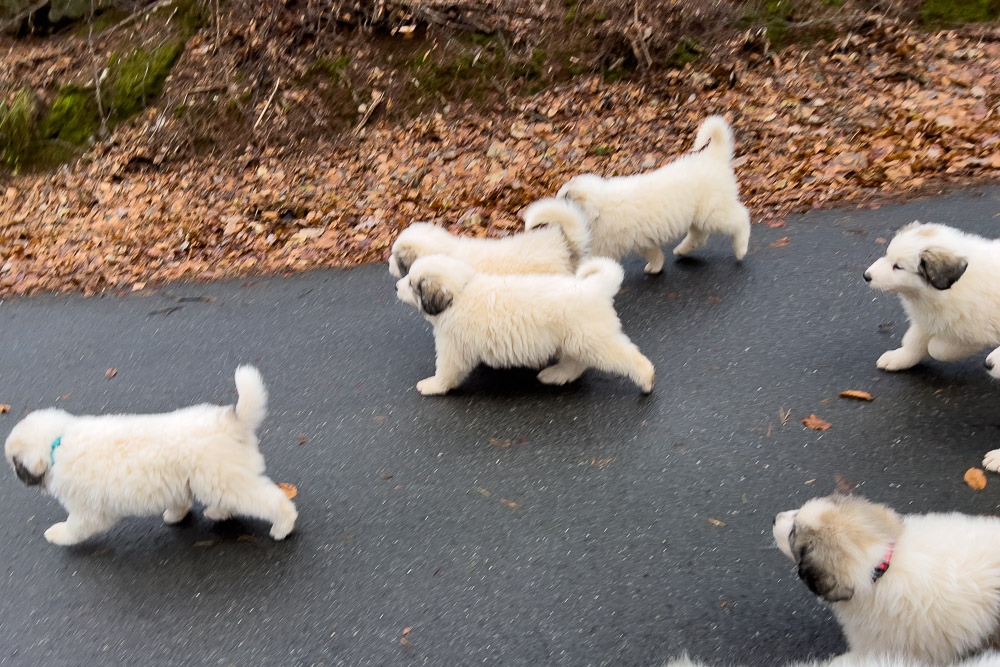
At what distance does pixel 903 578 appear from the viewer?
247cm

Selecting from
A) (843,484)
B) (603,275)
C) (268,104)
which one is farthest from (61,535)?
(268,104)

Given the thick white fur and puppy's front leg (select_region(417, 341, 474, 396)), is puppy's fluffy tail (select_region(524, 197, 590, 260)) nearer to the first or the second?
puppy's front leg (select_region(417, 341, 474, 396))

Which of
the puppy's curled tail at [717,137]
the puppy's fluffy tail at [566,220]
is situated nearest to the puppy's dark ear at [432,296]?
the puppy's fluffy tail at [566,220]

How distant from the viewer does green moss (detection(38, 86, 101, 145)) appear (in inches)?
390

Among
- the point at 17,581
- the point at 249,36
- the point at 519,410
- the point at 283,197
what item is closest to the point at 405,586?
the point at 519,410

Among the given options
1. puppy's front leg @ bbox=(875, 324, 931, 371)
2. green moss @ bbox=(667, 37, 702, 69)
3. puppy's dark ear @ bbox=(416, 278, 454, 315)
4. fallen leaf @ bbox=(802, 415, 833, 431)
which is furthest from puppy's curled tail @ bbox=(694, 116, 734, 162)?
green moss @ bbox=(667, 37, 702, 69)

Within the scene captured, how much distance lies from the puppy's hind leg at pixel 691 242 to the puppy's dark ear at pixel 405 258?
2.23 m

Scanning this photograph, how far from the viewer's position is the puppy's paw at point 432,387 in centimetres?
470

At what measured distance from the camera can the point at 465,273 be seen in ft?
14.2

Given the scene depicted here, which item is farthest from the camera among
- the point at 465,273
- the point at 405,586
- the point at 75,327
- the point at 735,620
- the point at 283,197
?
the point at 283,197

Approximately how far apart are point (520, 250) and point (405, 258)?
2.49 feet

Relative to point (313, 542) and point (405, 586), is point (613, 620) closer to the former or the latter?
point (405, 586)

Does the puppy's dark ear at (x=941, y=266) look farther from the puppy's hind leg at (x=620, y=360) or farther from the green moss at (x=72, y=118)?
the green moss at (x=72, y=118)

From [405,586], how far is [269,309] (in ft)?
11.5
